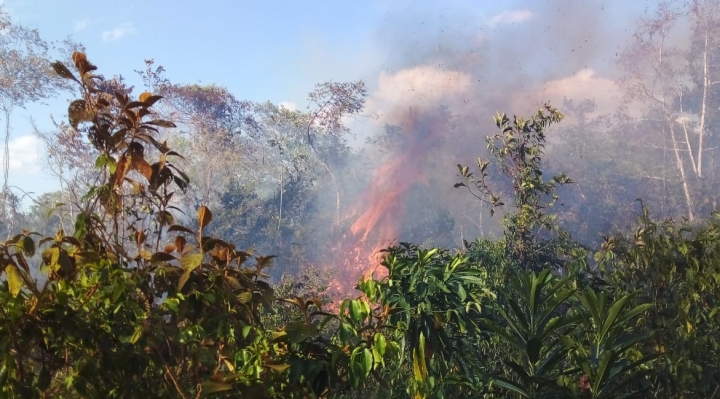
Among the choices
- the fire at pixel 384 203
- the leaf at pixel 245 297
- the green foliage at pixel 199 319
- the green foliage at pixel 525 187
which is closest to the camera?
the green foliage at pixel 199 319

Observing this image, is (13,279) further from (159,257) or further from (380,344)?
(380,344)

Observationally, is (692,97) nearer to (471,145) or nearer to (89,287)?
(471,145)

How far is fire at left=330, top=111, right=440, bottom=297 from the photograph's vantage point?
667 inches

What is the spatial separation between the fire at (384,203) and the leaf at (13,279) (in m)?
14.4

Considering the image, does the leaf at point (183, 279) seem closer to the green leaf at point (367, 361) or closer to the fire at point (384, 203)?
the green leaf at point (367, 361)

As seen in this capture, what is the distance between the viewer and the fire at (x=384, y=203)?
16938 mm

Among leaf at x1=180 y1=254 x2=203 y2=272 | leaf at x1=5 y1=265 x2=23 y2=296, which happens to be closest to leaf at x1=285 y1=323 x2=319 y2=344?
leaf at x1=180 y1=254 x2=203 y2=272

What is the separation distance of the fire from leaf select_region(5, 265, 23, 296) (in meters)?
14.4

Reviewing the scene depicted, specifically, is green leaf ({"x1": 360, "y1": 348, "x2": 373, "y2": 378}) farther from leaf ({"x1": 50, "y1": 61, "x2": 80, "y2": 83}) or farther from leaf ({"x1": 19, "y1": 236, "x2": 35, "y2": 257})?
leaf ({"x1": 50, "y1": 61, "x2": 80, "y2": 83})

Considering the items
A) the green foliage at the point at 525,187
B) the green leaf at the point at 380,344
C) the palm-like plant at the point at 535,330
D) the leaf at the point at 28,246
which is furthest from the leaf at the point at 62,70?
the green foliage at the point at 525,187

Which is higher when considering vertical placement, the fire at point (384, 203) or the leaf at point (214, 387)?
the fire at point (384, 203)

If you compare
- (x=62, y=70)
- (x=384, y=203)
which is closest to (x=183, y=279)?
(x=62, y=70)

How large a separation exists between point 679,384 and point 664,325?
29 cm

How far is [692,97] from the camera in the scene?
20.0 metres
